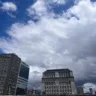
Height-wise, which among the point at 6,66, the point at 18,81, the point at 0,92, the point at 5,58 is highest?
the point at 5,58

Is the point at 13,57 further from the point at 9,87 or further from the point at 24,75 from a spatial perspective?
the point at 24,75

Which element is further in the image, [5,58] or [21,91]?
[21,91]

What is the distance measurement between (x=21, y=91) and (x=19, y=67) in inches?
1305

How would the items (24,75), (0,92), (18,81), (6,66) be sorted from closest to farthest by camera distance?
1. (0,92)
2. (6,66)
3. (18,81)
4. (24,75)

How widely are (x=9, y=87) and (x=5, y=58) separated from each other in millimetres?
33635

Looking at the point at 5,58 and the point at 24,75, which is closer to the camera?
the point at 5,58

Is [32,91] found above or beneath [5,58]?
beneath

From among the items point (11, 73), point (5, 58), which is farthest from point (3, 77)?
point (5, 58)

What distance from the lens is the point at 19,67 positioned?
6959 inches

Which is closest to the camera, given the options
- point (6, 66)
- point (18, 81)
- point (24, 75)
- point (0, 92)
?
point (0, 92)

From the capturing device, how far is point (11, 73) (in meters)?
156

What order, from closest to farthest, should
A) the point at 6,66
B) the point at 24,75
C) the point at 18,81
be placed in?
the point at 6,66 < the point at 18,81 < the point at 24,75

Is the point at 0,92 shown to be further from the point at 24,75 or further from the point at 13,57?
the point at 24,75

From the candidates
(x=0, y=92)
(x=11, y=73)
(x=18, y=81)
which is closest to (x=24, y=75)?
(x=18, y=81)
